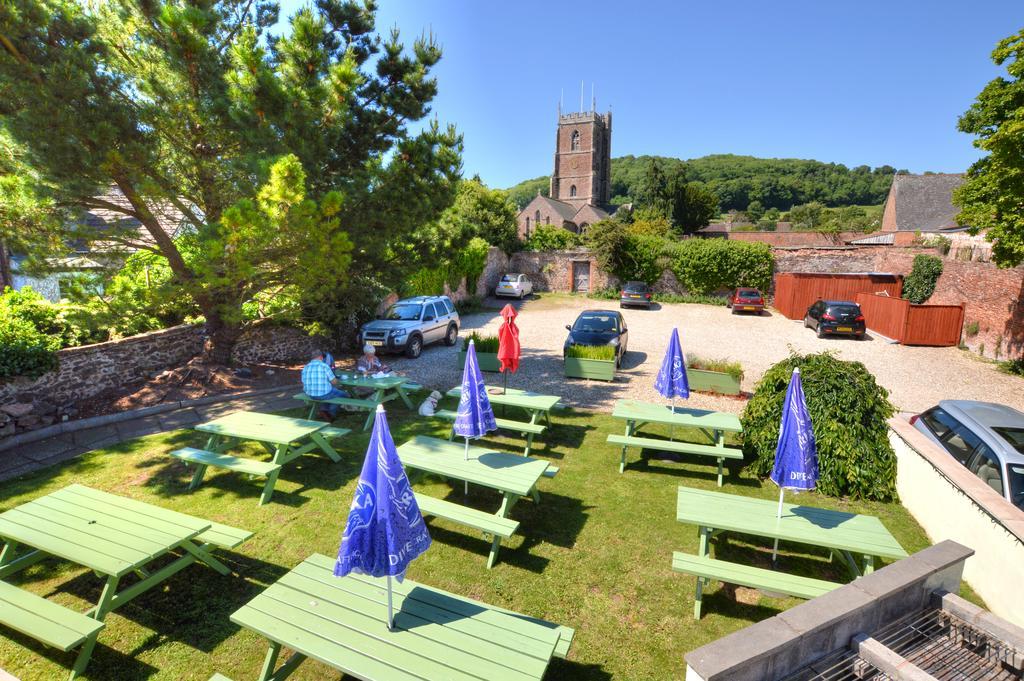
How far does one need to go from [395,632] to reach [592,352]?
10264 mm

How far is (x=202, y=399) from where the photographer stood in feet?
36.0

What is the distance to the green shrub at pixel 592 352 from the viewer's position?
1315 centimetres

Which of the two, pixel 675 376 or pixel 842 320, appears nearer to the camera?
pixel 675 376

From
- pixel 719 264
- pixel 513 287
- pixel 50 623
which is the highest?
pixel 719 264

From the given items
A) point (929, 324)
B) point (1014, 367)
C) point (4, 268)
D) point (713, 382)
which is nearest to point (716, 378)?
point (713, 382)

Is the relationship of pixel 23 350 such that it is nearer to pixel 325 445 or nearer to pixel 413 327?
pixel 325 445

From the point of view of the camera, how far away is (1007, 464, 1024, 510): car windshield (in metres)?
5.28

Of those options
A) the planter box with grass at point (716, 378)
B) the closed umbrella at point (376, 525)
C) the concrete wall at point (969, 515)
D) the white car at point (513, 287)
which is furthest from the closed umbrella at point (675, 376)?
the white car at point (513, 287)

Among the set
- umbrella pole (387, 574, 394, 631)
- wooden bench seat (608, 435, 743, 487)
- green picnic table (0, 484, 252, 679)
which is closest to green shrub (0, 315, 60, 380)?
green picnic table (0, 484, 252, 679)

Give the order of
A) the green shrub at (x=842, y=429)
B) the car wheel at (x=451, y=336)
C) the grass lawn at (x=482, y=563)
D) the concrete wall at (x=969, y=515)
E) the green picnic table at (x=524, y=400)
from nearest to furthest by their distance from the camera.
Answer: the grass lawn at (x=482, y=563) < the concrete wall at (x=969, y=515) < the green shrub at (x=842, y=429) < the green picnic table at (x=524, y=400) < the car wheel at (x=451, y=336)

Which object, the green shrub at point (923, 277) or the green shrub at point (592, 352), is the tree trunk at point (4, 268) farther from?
the green shrub at point (923, 277)

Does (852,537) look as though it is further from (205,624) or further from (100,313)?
(100,313)

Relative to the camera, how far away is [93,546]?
4.51 metres

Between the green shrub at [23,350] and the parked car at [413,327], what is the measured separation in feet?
23.4
